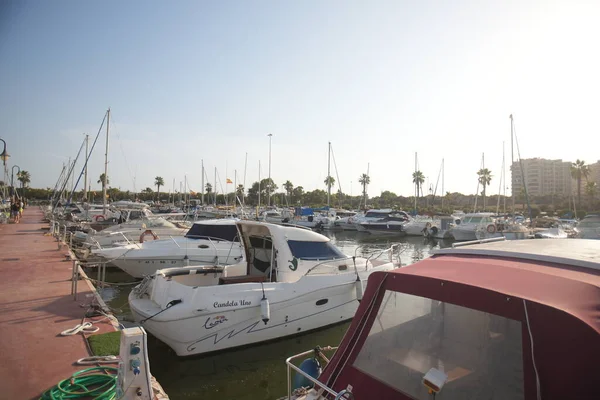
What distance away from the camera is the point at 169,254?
1423cm

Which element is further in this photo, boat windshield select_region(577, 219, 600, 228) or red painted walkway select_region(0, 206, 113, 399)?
boat windshield select_region(577, 219, 600, 228)

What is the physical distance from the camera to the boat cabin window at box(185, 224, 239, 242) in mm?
15758

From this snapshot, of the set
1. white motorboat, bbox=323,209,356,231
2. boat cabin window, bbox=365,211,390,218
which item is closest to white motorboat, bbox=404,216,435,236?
boat cabin window, bbox=365,211,390,218

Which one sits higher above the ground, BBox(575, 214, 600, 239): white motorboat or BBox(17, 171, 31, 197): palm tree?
BBox(17, 171, 31, 197): palm tree

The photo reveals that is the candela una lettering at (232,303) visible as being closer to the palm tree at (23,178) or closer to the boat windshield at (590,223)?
the boat windshield at (590,223)

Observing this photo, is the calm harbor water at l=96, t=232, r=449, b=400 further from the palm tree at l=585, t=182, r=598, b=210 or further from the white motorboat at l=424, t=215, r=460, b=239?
the palm tree at l=585, t=182, r=598, b=210

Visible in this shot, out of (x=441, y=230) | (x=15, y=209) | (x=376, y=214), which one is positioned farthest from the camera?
(x=376, y=214)

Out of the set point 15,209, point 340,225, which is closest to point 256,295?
point 15,209

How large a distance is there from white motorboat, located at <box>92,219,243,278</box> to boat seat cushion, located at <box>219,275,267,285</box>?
4193 millimetres

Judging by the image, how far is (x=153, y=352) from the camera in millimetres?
7836

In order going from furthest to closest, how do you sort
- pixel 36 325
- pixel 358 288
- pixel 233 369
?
1. pixel 358 288
2. pixel 233 369
3. pixel 36 325

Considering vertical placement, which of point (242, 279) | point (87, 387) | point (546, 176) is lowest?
point (87, 387)

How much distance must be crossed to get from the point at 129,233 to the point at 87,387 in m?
15.7

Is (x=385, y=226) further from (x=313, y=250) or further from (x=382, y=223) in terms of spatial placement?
(x=313, y=250)
